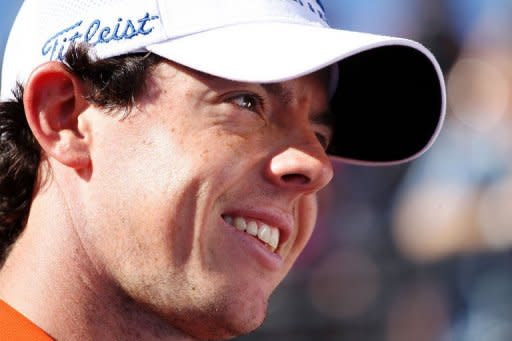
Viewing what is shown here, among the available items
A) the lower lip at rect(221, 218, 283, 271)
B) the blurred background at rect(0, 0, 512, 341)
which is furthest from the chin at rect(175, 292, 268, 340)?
the blurred background at rect(0, 0, 512, 341)

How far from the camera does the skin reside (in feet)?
7.62

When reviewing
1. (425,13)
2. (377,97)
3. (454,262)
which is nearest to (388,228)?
(454,262)

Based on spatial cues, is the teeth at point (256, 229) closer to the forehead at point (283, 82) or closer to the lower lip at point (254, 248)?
the lower lip at point (254, 248)

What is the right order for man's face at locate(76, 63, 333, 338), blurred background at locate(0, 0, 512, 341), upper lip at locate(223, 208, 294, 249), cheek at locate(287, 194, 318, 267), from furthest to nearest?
blurred background at locate(0, 0, 512, 341), cheek at locate(287, 194, 318, 267), upper lip at locate(223, 208, 294, 249), man's face at locate(76, 63, 333, 338)

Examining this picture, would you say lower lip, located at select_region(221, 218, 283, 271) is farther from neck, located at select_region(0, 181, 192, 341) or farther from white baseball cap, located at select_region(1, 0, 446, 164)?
white baseball cap, located at select_region(1, 0, 446, 164)

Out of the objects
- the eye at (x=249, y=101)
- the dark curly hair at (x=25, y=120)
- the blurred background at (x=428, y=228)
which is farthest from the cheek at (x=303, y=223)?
the blurred background at (x=428, y=228)

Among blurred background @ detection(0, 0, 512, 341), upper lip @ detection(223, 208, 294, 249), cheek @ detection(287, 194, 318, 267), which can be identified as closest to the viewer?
upper lip @ detection(223, 208, 294, 249)

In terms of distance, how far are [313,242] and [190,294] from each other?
5.65m

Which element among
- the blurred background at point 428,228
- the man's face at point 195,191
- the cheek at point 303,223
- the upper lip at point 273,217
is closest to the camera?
the man's face at point 195,191

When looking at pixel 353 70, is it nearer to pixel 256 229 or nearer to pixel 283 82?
pixel 283 82

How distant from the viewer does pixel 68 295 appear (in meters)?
2.38

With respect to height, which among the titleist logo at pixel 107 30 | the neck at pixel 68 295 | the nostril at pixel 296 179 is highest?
the titleist logo at pixel 107 30

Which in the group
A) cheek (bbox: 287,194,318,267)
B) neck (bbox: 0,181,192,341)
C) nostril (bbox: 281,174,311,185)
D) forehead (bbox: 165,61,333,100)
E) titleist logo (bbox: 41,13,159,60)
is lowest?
cheek (bbox: 287,194,318,267)

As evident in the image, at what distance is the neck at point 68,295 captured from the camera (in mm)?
2354
